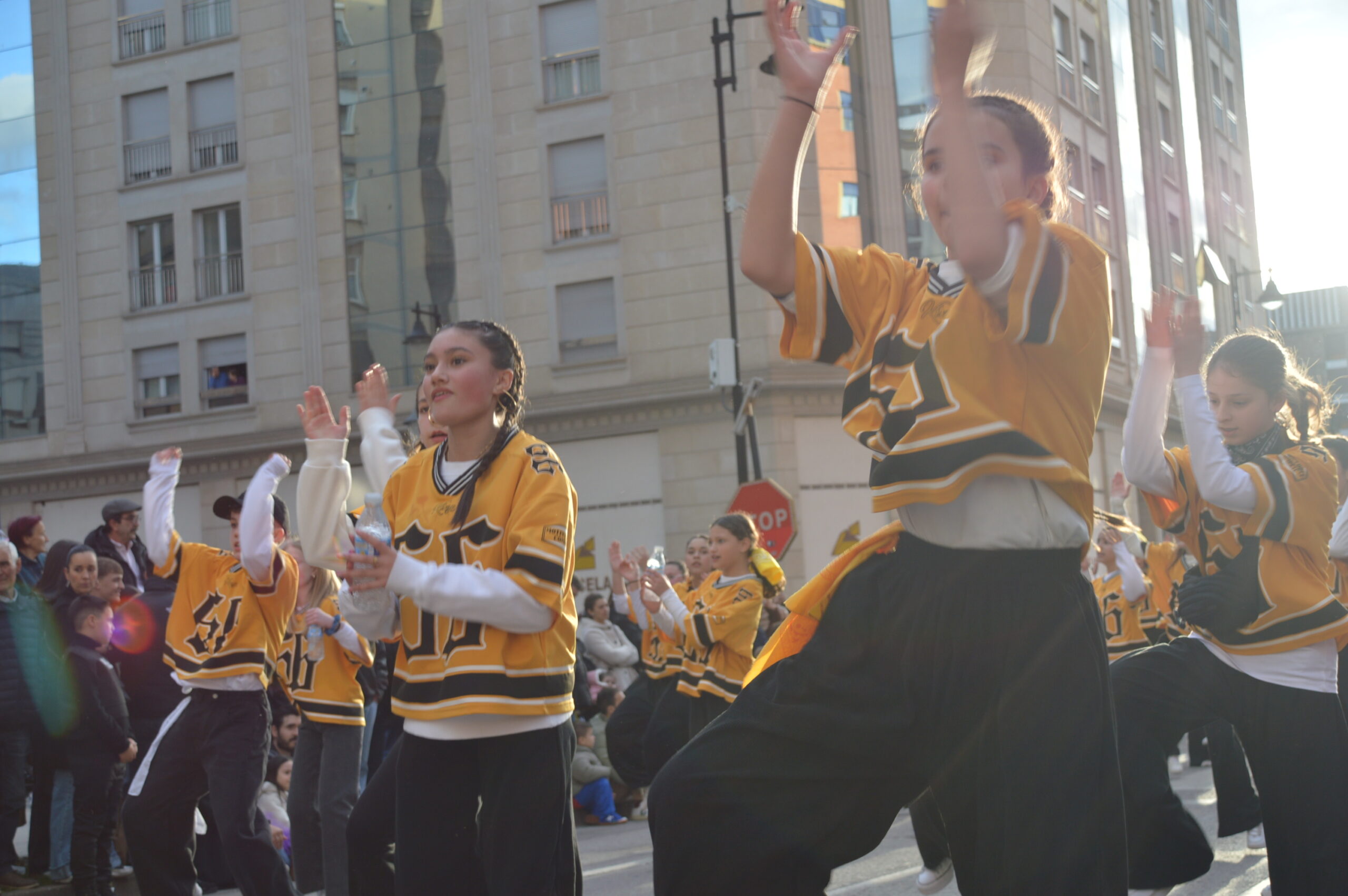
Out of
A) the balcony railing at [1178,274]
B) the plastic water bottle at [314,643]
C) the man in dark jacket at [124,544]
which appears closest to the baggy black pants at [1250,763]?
the plastic water bottle at [314,643]

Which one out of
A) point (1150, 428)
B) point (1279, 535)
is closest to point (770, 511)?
point (1279, 535)


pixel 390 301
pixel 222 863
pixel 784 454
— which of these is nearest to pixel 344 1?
pixel 390 301

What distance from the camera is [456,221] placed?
27.1 meters

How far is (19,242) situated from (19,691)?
982 inches

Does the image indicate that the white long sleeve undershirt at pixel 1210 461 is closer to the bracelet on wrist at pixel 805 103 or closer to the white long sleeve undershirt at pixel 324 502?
the bracelet on wrist at pixel 805 103

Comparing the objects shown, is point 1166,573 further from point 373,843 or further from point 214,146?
point 214,146

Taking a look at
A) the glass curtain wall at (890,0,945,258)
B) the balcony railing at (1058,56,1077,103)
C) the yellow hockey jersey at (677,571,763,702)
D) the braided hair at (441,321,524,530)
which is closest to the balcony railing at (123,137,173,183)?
the glass curtain wall at (890,0,945,258)

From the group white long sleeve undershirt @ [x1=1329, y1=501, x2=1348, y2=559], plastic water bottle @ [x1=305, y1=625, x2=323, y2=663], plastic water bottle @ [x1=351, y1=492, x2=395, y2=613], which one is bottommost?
plastic water bottle @ [x1=305, y1=625, x2=323, y2=663]

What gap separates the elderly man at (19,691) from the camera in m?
8.59

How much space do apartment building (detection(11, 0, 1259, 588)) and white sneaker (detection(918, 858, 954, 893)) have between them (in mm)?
18352

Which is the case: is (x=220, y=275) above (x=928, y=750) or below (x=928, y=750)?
above

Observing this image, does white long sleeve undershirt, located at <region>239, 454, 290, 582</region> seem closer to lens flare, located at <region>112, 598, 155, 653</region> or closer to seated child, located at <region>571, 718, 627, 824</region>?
lens flare, located at <region>112, 598, 155, 653</region>

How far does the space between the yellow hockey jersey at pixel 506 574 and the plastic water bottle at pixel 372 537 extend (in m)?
0.08

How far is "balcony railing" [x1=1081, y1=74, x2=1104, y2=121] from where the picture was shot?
1242 inches
